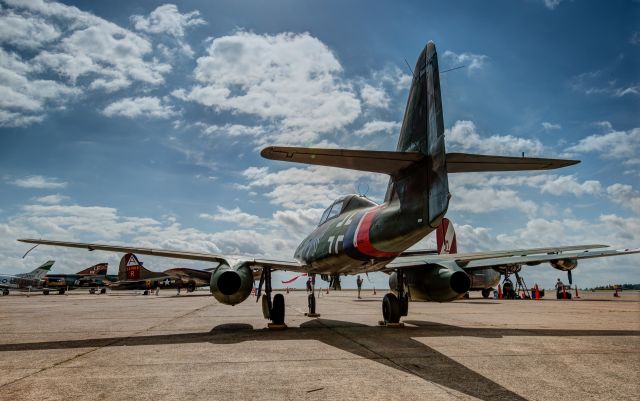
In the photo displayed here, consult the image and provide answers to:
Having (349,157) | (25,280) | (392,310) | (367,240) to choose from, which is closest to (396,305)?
(392,310)

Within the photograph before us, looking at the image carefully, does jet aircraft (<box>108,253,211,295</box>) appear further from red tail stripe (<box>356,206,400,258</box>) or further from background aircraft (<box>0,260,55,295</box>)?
red tail stripe (<box>356,206,400,258</box>)

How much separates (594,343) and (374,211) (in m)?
4.61

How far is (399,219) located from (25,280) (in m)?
52.7

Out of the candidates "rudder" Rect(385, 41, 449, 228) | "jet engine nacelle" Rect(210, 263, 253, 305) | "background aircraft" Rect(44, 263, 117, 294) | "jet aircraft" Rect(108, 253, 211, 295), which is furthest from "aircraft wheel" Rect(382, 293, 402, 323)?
"background aircraft" Rect(44, 263, 117, 294)

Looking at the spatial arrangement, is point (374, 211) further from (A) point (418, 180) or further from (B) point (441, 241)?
(B) point (441, 241)

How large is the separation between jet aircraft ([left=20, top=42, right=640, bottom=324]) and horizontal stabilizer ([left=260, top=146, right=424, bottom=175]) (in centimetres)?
1

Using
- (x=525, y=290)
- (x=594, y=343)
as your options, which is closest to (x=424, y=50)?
(x=594, y=343)

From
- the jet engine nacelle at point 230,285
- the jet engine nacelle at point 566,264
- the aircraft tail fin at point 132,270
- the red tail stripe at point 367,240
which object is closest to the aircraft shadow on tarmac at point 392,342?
the jet engine nacelle at point 230,285

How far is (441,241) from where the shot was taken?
28.0 metres

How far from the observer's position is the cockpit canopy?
9.95m

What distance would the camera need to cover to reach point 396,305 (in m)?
10.2

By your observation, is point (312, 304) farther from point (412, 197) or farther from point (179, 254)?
point (412, 197)

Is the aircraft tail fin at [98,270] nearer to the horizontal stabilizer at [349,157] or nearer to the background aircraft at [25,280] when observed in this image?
the background aircraft at [25,280]

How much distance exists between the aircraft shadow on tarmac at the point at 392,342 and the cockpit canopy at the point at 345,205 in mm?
3009
